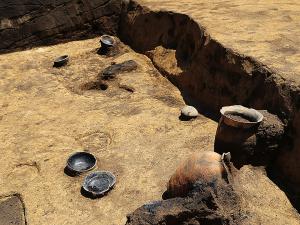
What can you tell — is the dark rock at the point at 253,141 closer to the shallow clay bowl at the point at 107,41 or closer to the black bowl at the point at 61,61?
the black bowl at the point at 61,61

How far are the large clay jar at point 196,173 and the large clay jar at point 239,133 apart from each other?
0.66 meters

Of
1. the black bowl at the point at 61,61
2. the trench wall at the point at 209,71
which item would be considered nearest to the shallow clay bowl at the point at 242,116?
the trench wall at the point at 209,71

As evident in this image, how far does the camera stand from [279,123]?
5.04 meters

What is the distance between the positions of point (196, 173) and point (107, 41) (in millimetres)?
5810

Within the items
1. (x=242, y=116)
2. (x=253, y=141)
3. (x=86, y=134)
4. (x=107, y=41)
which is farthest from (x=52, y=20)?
(x=253, y=141)

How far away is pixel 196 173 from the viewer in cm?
429

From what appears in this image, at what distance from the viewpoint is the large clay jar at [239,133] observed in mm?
4918

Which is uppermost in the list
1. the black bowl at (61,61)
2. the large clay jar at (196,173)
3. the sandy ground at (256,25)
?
the sandy ground at (256,25)

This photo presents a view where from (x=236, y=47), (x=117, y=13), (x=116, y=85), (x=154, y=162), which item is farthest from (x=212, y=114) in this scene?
(x=117, y=13)

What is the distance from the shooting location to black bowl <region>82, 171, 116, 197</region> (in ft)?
16.1

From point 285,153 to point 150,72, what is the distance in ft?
12.7

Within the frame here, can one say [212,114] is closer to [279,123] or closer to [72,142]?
[279,123]

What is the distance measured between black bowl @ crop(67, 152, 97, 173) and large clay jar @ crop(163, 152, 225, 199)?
4.34ft

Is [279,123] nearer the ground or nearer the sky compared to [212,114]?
nearer the sky
